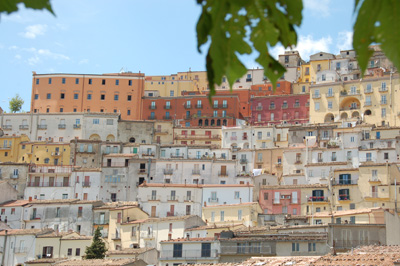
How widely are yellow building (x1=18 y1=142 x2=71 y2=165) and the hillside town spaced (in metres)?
0.14

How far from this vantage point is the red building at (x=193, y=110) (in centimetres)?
8706

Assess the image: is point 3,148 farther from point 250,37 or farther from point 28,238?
point 250,37

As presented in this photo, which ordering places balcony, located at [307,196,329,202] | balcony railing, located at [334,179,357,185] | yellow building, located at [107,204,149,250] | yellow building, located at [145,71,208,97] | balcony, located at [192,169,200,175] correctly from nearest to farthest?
yellow building, located at [107,204,149,250] → balcony railing, located at [334,179,357,185] → balcony, located at [307,196,329,202] → balcony, located at [192,169,200,175] → yellow building, located at [145,71,208,97]

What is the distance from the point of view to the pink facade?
61.9 m

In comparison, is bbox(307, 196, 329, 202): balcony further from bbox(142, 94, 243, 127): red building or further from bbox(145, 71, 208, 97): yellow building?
bbox(145, 71, 208, 97): yellow building

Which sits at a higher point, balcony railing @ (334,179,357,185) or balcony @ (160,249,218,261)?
balcony railing @ (334,179,357,185)

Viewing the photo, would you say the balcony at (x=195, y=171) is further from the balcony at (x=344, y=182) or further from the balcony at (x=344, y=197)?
the balcony at (x=344, y=197)

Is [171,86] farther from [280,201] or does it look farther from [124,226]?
[124,226]

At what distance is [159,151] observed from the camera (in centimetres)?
7481

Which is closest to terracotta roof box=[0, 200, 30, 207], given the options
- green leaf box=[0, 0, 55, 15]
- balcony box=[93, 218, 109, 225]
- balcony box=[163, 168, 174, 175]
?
balcony box=[93, 218, 109, 225]

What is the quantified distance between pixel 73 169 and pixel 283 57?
169ft

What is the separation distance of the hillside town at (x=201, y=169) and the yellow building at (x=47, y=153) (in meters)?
0.14

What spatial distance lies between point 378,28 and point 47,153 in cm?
7513

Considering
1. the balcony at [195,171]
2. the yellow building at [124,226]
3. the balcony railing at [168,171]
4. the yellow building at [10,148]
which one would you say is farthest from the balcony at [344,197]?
the yellow building at [10,148]
